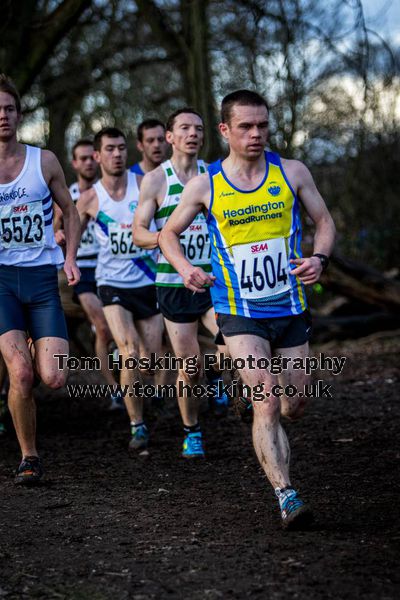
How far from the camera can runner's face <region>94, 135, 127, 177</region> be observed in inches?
333

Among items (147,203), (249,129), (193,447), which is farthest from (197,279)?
(193,447)

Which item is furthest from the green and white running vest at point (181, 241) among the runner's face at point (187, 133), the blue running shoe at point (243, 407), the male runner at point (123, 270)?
the blue running shoe at point (243, 407)

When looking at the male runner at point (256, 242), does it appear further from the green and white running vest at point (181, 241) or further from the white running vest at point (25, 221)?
the green and white running vest at point (181, 241)

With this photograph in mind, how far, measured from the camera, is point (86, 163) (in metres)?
10.1

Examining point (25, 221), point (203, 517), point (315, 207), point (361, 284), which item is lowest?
point (203, 517)

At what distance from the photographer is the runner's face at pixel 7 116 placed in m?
6.21

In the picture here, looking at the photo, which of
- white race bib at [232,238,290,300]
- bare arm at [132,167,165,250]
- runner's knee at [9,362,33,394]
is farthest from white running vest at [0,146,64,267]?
white race bib at [232,238,290,300]

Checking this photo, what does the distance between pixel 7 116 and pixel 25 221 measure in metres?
0.70

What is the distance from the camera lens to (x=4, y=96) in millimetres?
6211

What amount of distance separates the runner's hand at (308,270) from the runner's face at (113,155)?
3756 mm

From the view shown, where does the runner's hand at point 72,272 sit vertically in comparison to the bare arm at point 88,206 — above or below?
below

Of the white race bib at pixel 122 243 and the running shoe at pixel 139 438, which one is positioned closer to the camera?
the running shoe at pixel 139 438

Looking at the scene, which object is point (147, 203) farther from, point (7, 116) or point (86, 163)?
point (86, 163)

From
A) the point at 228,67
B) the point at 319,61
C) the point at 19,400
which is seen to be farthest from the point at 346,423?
the point at 228,67
